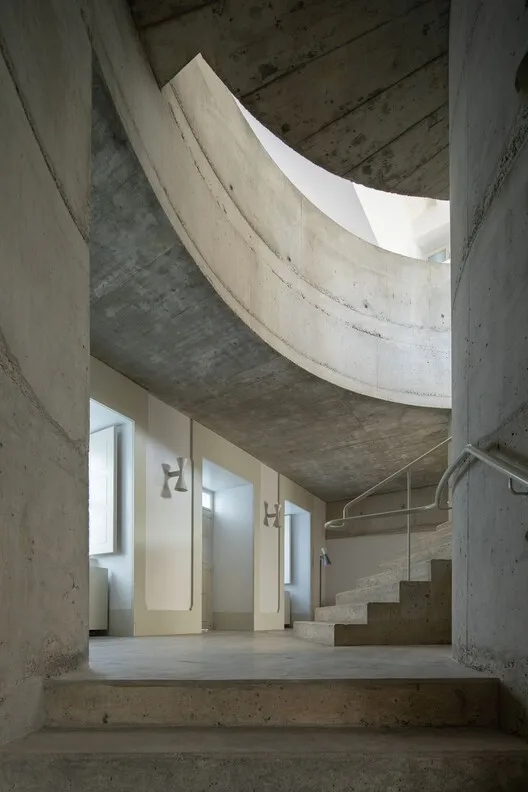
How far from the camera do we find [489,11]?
10.2ft

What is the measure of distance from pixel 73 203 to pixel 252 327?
9.95ft

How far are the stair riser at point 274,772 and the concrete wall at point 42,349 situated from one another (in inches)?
10.9

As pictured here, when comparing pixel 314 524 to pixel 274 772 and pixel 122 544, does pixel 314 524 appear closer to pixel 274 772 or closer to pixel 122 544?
pixel 122 544

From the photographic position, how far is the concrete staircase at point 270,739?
7.22 feet

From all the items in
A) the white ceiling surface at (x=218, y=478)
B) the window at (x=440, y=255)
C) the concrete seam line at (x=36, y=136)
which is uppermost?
the window at (x=440, y=255)

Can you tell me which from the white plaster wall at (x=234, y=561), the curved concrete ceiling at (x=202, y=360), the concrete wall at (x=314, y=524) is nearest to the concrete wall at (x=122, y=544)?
the curved concrete ceiling at (x=202, y=360)

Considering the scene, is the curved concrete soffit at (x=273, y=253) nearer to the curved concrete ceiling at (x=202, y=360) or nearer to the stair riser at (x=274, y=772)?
the curved concrete ceiling at (x=202, y=360)

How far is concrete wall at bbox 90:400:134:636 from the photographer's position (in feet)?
22.4

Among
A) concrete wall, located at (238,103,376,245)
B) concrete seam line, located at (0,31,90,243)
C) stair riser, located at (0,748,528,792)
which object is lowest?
stair riser, located at (0,748,528,792)

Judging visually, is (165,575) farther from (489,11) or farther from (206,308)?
(489,11)

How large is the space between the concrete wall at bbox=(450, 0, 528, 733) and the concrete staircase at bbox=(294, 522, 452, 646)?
193cm

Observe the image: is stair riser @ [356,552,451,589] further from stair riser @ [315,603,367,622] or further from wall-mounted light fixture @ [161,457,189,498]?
wall-mounted light fixture @ [161,457,189,498]

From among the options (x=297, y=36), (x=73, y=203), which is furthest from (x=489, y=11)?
(x=73, y=203)

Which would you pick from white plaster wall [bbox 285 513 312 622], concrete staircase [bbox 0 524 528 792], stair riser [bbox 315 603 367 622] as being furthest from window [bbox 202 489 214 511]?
concrete staircase [bbox 0 524 528 792]
